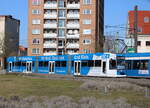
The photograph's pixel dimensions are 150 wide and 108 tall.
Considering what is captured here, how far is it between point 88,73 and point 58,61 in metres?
6.65

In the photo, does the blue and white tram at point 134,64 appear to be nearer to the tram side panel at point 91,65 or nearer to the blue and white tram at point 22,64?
the tram side panel at point 91,65

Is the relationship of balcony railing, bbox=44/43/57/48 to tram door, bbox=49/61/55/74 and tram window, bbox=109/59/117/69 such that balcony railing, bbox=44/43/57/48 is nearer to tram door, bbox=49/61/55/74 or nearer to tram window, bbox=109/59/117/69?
tram door, bbox=49/61/55/74

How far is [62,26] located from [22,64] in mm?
34595

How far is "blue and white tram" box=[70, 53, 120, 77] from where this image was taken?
38781mm

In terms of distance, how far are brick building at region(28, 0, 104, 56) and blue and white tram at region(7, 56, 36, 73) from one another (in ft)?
94.2

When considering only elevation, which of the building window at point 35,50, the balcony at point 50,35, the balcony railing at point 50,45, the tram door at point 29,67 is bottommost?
the tram door at point 29,67

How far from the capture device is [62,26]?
86.7 meters

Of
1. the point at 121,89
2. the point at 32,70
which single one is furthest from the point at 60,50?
the point at 121,89

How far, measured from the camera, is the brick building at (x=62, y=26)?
85.2 m

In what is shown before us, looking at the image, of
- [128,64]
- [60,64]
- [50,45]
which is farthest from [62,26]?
[128,64]

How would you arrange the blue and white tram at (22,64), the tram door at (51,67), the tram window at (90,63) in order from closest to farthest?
the tram window at (90,63), the tram door at (51,67), the blue and white tram at (22,64)

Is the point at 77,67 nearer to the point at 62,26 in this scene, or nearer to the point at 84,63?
the point at 84,63

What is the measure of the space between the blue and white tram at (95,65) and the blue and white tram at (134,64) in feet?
2.84

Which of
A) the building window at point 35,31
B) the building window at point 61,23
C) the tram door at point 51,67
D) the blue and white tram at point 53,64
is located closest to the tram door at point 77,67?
the blue and white tram at point 53,64
